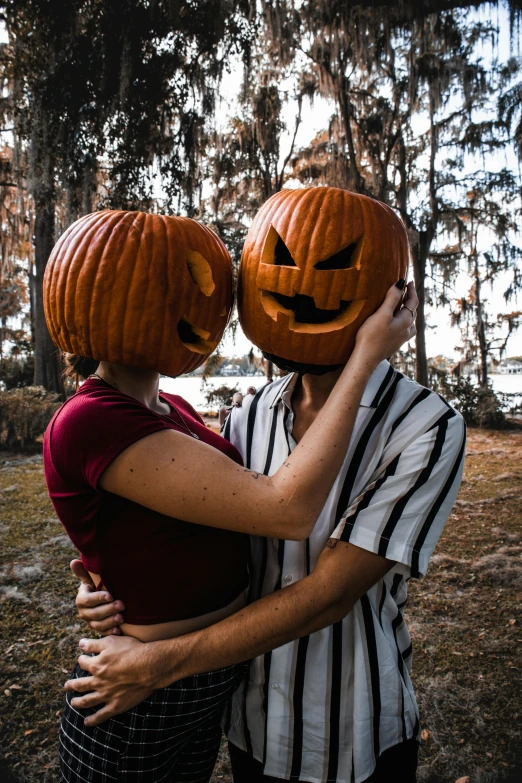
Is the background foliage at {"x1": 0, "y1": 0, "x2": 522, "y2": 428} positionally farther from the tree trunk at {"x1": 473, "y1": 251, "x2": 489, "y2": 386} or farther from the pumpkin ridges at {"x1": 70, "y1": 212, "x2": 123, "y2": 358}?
the pumpkin ridges at {"x1": 70, "y1": 212, "x2": 123, "y2": 358}

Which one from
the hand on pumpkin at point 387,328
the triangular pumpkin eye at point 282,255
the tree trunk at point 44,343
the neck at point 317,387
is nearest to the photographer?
the hand on pumpkin at point 387,328

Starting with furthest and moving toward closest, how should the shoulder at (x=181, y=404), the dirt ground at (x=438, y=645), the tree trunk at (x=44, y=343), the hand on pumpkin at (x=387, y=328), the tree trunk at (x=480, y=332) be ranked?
the tree trunk at (x=480, y=332) < the tree trunk at (x=44, y=343) < the dirt ground at (x=438, y=645) < the shoulder at (x=181, y=404) < the hand on pumpkin at (x=387, y=328)

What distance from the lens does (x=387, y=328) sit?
1.29 metres

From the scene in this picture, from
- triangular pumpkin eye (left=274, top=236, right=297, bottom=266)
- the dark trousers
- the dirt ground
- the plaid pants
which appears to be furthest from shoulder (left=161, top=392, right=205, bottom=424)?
the dirt ground

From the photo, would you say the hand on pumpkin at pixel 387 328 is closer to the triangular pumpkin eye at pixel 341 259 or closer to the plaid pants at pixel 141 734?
the triangular pumpkin eye at pixel 341 259

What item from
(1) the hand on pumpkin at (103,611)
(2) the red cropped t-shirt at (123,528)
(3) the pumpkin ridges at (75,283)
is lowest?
(1) the hand on pumpkin at (103,611)

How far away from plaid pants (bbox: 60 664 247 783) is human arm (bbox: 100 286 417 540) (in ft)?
1.65

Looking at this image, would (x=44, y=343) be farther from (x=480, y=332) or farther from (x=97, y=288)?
(x=480, y=332)

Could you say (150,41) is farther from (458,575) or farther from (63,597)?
(458,575)

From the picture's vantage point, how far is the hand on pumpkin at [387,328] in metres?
1.26

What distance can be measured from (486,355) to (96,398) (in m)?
20.8

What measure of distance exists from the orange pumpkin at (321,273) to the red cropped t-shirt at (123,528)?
422 mm

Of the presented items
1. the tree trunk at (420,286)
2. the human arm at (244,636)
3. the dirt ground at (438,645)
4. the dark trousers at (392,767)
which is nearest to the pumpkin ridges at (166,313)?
the human arm at (244,636)

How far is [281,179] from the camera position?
14.1 m
